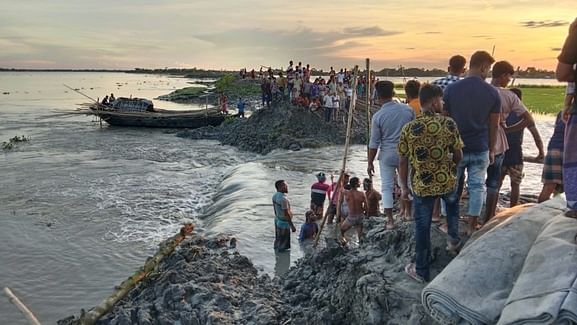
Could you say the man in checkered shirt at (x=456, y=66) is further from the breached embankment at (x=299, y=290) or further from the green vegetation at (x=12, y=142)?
the green vegetation at (x=12, y=142)

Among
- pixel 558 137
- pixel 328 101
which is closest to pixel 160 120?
pixel 328 101

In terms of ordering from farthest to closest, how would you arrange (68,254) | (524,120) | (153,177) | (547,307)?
1. (153,177)
2. (68,254)
3. (524,120)
4. (547,307)

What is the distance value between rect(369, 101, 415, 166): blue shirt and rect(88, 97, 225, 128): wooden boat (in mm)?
27877

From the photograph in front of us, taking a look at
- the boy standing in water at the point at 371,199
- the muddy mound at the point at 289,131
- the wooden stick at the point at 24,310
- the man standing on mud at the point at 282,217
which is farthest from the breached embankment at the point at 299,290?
the muddy mound at the point at 289,131

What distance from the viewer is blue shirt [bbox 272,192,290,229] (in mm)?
9719

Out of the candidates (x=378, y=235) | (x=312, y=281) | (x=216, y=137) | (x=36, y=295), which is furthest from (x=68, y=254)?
(x=216, y=137)

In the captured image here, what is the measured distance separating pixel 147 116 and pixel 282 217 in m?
27.5

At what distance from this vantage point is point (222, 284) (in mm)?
7656

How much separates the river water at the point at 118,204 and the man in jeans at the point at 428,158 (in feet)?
15.7

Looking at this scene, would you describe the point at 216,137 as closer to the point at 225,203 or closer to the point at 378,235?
the point at 225,203

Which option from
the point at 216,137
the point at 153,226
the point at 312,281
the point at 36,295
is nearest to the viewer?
the point at 312,281

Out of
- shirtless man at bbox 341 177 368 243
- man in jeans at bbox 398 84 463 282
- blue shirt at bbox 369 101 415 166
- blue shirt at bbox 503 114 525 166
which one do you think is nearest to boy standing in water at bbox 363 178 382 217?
shirtless man at bbox 341 177 368 243

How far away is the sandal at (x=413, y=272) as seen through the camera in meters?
5.20

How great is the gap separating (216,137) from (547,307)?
2766cm
